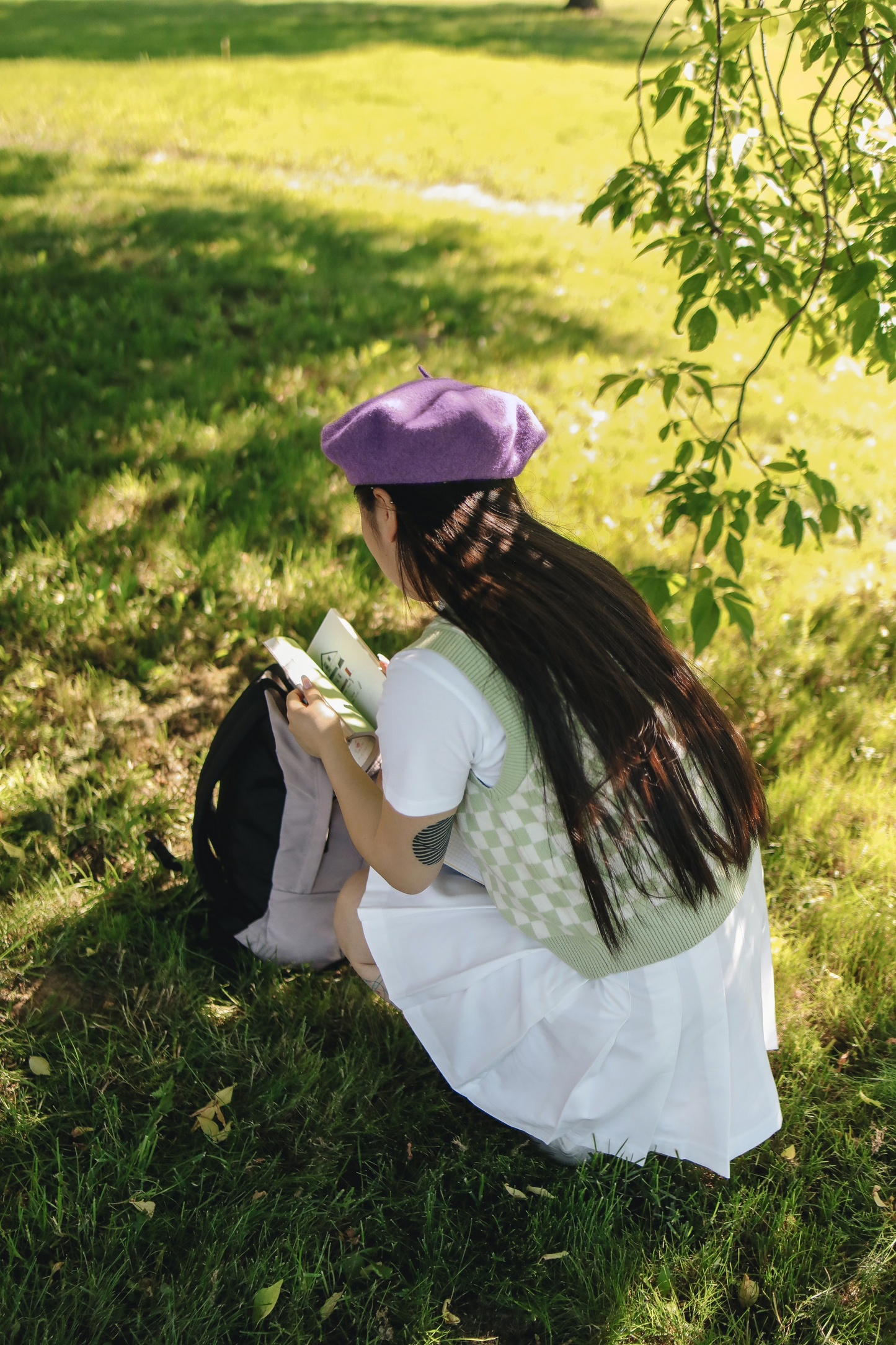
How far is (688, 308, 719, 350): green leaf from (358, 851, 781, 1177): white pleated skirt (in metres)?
1.13

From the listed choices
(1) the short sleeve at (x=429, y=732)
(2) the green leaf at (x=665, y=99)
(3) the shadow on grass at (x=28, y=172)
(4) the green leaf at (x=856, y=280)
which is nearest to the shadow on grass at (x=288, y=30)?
(3) the shadow on grass at (x=28, y=172)

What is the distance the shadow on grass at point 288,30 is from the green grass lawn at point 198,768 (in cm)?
729

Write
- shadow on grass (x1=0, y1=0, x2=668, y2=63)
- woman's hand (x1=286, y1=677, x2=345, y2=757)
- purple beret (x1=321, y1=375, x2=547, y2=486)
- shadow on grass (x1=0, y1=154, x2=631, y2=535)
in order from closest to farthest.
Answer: purple beret (x1=321, y1=375, x2=547, y2=486) → woman's hand (x1=286, y1=677, x2=345, y2=757) → shadow on grass (x1=0, y1=154, x2=631, y2=535) → shadow on grass (x1=0, y1=0, x2=668, y2=63)

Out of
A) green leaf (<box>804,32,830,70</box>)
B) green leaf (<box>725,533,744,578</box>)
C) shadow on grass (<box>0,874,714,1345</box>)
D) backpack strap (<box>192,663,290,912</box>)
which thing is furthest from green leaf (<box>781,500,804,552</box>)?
shadow on grass (<box>0,874,714,1345</box>)

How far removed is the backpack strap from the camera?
6.85ft

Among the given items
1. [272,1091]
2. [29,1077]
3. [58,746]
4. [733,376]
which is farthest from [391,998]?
[733,376]

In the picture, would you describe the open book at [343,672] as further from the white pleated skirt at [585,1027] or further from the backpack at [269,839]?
the white pleated skirt at [585,1027]

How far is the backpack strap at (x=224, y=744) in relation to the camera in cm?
209

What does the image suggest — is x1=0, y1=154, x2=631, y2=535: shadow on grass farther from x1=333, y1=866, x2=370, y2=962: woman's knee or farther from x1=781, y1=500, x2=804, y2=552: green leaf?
x1=781, y1=500, x2=804, y2=552: green leaf

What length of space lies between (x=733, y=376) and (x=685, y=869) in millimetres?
4633

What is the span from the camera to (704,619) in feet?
7.34

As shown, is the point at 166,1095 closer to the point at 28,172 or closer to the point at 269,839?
the point at 269,839

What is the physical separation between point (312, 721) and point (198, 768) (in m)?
0.94

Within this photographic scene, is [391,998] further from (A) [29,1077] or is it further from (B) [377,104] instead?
(B) [377,104]
